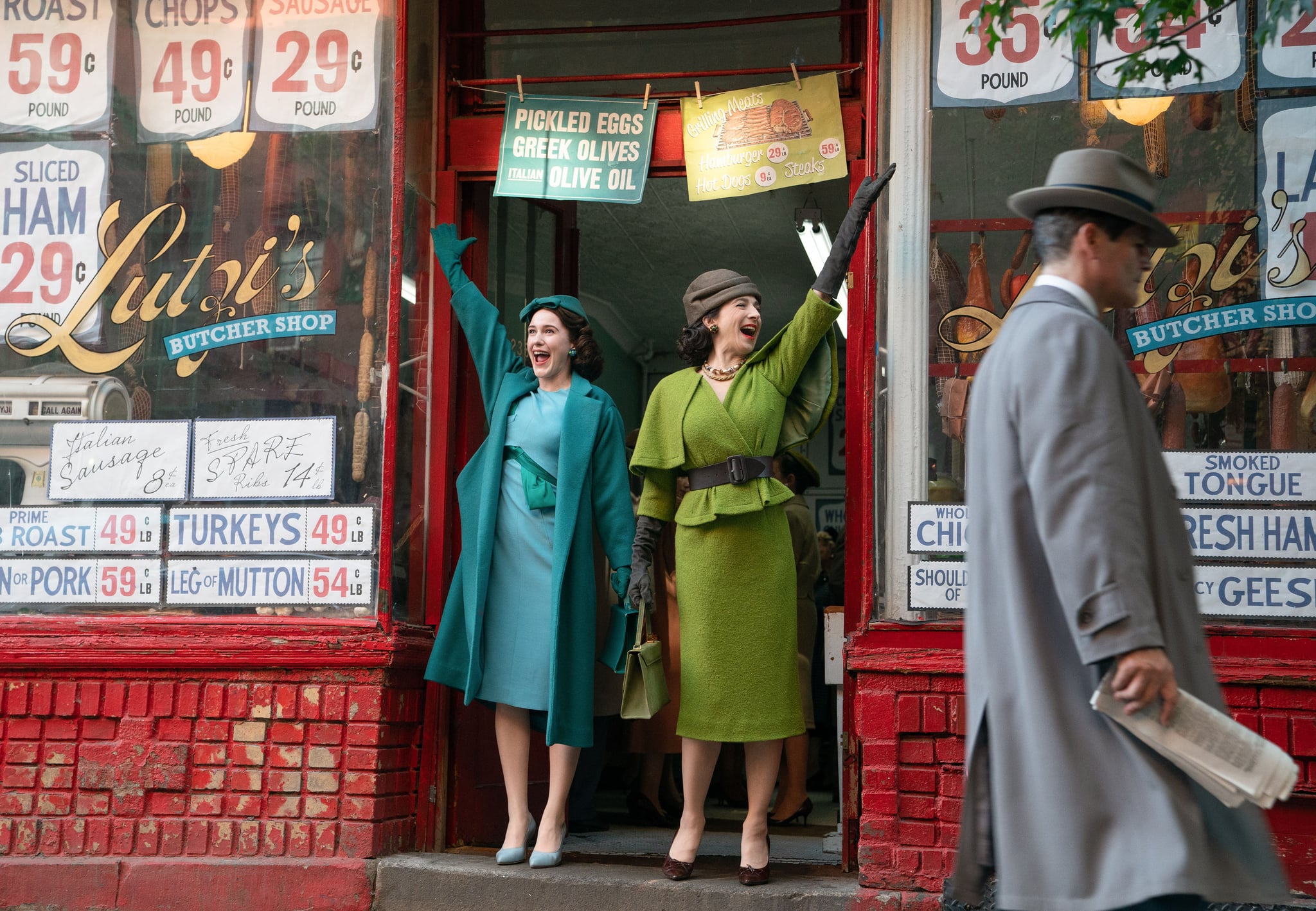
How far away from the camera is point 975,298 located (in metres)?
4.95

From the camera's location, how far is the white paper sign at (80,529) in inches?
212

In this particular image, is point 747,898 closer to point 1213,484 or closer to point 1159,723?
point 1213,484

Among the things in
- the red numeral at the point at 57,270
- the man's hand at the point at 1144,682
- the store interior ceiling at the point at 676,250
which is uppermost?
the store interior ceiling at the point at 676,250

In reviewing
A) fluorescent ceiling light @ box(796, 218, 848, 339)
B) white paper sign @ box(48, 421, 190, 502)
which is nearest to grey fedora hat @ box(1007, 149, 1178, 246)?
white paper sign @ box(48, 421, 190, 502)

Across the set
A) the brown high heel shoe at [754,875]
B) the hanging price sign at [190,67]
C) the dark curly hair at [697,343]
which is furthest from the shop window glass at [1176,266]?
the hanging price sign at [190,67]

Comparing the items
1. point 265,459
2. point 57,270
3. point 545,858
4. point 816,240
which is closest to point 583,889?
point 545,858

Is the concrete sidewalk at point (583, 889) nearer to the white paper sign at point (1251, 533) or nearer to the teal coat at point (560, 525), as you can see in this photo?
the teal coat at point (560, 525)

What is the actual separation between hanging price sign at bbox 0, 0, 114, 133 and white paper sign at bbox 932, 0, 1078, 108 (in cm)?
337

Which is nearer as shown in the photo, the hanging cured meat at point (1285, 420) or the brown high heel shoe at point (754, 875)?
the hanging cured meat at point (1285, 420)

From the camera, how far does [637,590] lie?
4969mm

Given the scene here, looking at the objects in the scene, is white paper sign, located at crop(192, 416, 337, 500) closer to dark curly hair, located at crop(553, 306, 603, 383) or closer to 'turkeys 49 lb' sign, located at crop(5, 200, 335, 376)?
'turkeys 49 lb' sign, located at crop(5, 200, 335, 376)

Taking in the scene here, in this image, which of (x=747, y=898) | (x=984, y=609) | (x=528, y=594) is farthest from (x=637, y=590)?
(x=984, y=609)

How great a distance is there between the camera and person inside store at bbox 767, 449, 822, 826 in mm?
6645

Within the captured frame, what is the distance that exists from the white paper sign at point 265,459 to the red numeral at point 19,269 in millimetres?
964
